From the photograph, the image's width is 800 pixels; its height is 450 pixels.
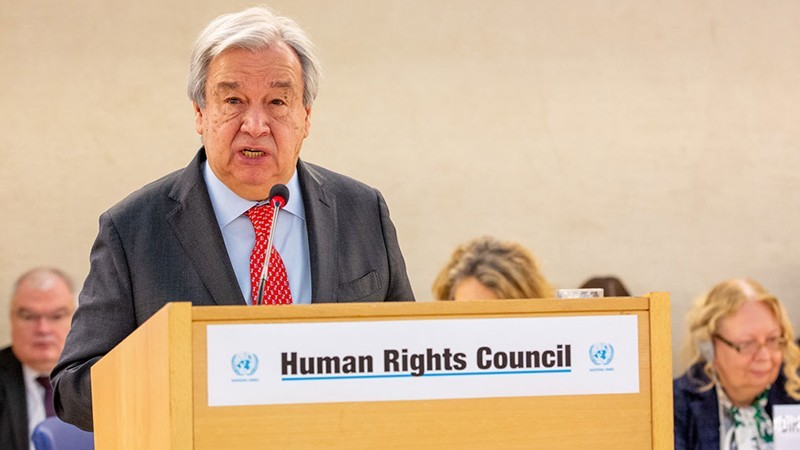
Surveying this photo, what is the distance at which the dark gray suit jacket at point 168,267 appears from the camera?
2553mm

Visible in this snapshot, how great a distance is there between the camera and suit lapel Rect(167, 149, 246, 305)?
2559 mm

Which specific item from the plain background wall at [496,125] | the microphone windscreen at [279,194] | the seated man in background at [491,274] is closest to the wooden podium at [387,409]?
the microphone windscreen at [279,194]

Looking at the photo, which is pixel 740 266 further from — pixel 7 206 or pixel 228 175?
pixel 228 175

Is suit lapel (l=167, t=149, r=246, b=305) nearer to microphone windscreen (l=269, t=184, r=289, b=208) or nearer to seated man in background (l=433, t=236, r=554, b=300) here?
microphone windscreen (l=269, t=184, r=289, b=208)

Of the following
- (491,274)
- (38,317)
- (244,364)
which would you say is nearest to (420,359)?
(244,364)

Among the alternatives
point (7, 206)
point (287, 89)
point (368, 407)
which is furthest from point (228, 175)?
point (7, 206)

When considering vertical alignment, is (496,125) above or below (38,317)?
above

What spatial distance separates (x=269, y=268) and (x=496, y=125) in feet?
13.6

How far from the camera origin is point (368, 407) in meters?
1.88

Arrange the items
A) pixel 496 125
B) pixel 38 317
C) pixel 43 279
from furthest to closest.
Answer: pixel 496 125, pixel 43 279, pixel 38 317

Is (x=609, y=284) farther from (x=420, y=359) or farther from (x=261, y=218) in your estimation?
(x=420, y=359)

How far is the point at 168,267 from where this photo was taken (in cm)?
260

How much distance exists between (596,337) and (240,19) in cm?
120

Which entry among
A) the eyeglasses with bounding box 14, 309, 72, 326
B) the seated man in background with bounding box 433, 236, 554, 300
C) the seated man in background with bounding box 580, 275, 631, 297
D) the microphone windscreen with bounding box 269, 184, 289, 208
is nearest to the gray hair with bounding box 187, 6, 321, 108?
the microphone windscreen with bounding box 269, 184, 289, 208
